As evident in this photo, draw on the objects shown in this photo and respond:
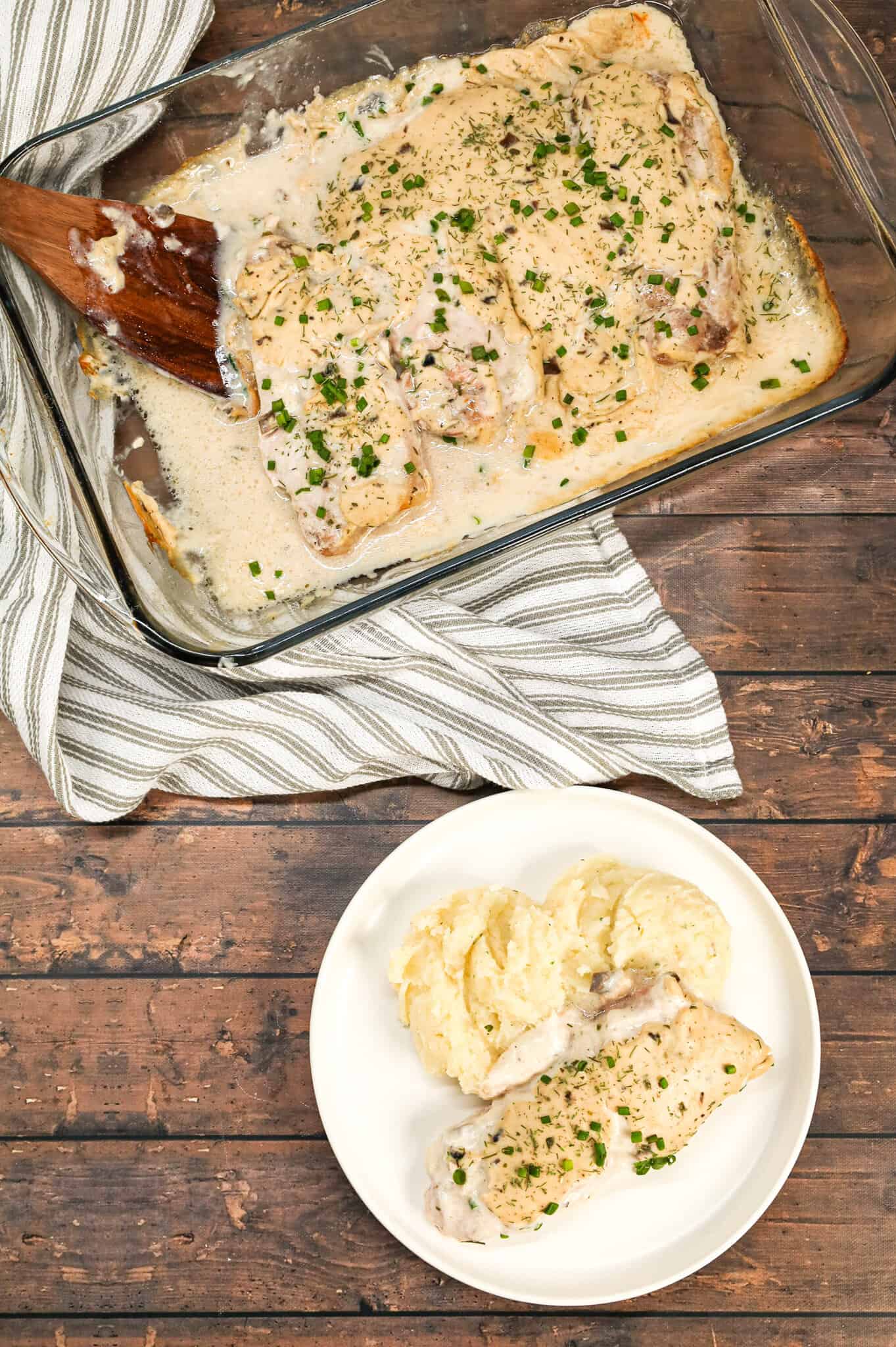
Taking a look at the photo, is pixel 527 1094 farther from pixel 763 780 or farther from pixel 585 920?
pixel 763 780

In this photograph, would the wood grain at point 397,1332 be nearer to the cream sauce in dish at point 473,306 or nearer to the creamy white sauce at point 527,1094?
the creamy white sauce at point 527,1094

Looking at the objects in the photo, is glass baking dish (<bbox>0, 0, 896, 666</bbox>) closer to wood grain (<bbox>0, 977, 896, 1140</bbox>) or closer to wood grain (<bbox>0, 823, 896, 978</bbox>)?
wood grain (<bbox>0, 823, 896, 978</bbox>)

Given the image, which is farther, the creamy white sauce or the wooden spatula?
the wooden spatula

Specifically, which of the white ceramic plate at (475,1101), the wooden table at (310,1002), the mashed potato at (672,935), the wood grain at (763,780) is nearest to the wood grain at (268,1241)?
the wooden table at (310,1002)

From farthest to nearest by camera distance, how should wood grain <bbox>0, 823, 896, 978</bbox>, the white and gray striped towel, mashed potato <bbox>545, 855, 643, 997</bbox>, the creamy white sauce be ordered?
1. wood grain <bbox>0, 823, 896, 978</bbox>
2. the white and gray striped towel
3. mashed potato <bbox>545, 855, 643, 997</bbox>
4. the creamy white sauce

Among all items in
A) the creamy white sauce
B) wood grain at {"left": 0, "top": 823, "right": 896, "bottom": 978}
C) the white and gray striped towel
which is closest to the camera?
the creamy white sauce

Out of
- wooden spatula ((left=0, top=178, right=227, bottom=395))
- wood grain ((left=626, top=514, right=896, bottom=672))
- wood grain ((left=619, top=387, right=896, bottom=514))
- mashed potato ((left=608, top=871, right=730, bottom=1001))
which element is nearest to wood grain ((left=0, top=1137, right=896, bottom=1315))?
mashed potato ((left=608, top=871, right=730, bottom=1001))

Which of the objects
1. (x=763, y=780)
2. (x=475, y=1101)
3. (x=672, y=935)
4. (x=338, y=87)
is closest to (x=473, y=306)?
(x=338, y=87)

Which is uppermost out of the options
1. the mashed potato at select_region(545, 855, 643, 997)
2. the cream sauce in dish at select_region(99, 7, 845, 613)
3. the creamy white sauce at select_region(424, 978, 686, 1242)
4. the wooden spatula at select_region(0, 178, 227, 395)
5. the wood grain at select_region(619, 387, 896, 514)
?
the wooden spatula at select_region(0, 178, 227, 395)
